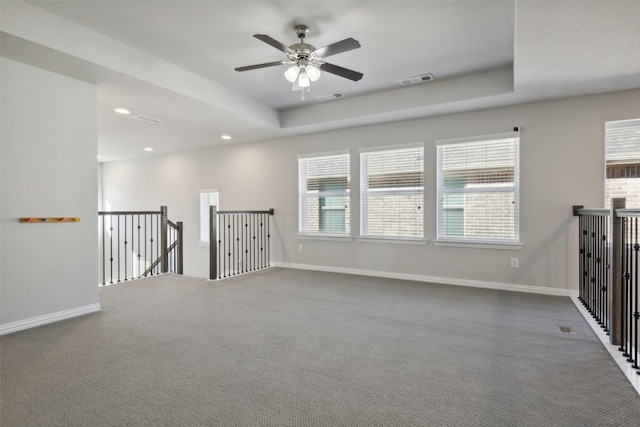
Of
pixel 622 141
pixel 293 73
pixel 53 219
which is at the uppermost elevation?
pixel 293 73

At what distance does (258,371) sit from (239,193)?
5.05 metres

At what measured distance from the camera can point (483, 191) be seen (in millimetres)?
4609

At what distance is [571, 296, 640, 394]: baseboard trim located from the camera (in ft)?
6.71

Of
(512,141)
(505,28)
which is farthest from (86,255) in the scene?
(512,141)

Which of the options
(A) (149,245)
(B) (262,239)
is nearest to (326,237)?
(B) (262,239)

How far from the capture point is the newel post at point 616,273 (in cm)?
247

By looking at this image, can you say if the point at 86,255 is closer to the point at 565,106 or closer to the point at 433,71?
the point at 433,71

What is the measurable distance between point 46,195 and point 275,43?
2.57 meters

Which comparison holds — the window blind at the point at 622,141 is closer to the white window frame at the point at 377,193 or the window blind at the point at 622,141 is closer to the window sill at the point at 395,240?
→ the white window frame at the point at 377,193

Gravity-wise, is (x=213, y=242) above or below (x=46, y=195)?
below

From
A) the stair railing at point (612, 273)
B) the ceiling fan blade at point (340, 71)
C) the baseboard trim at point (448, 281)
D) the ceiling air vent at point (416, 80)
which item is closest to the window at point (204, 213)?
the baseboard trim at point (448, 281)

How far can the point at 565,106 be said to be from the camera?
4.14 m

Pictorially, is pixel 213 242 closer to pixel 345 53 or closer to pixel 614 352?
pixel 345 53

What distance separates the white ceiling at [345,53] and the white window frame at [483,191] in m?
0.44
